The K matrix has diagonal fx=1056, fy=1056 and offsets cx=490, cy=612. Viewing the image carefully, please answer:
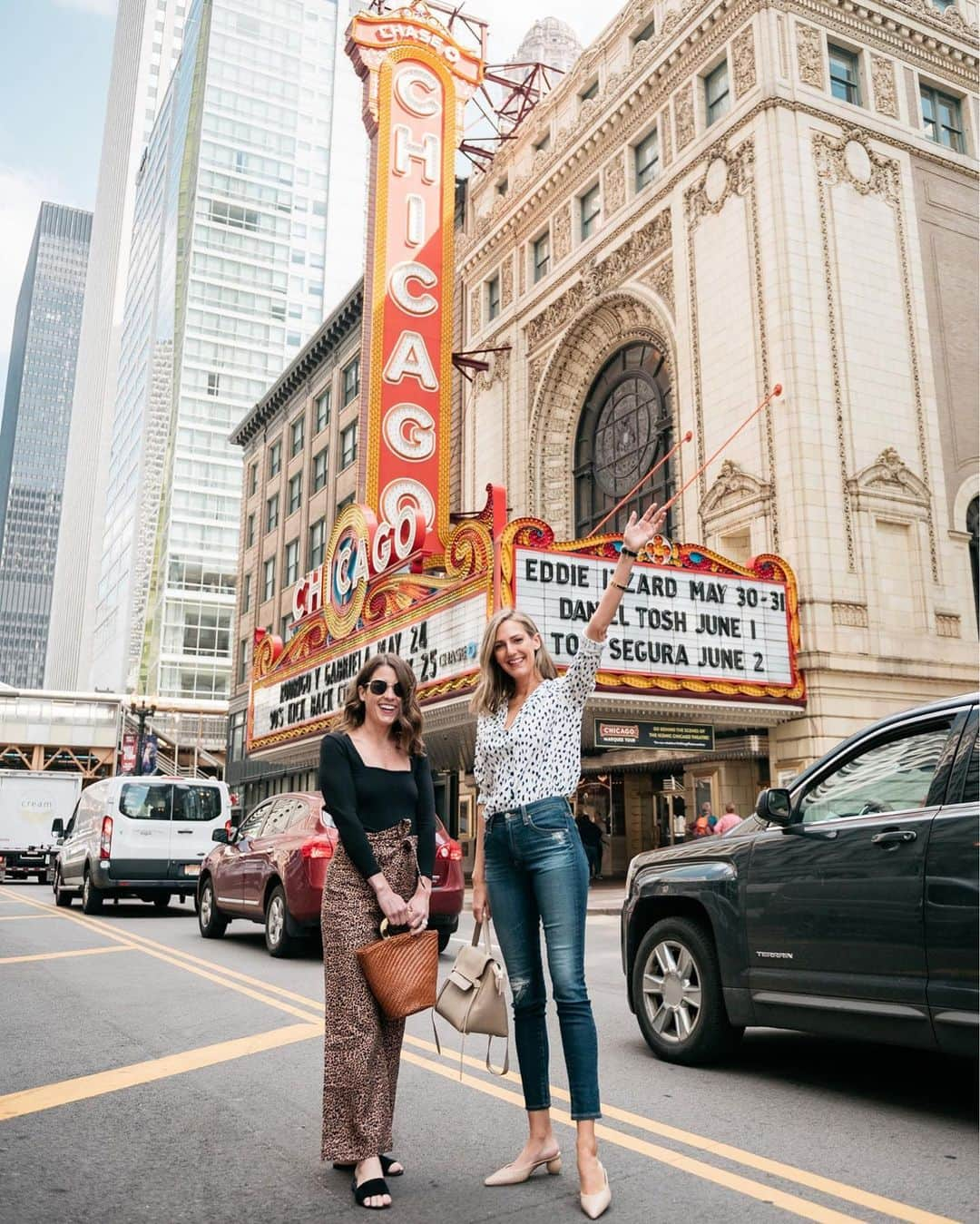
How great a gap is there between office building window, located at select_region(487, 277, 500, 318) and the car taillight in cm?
2549

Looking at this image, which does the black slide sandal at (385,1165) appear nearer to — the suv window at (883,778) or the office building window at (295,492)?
the suv window at (883,778)

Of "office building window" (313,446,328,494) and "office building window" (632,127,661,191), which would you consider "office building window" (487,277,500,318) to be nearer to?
"office building window" (632,127,661,191)

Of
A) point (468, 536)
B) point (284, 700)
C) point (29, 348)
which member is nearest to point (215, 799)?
point (468, 536)

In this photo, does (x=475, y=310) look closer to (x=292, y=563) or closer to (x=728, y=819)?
(x=292, y=563)

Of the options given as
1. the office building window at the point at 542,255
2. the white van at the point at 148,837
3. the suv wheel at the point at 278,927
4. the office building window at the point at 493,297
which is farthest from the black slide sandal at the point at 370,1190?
the office building window at the point at 493,297

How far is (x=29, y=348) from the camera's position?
190 metres

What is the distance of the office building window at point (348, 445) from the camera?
4206 centimetres

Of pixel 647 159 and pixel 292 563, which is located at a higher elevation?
pixel 647 159

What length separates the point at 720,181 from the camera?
24062 mm

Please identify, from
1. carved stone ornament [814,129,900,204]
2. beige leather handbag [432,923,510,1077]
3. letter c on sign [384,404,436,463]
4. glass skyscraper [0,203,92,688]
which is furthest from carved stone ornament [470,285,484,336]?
glass skyscraper [0,203,92,688]

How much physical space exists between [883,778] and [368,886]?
253 centimetres

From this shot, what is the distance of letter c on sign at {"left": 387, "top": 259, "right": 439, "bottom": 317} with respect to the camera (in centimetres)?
2691

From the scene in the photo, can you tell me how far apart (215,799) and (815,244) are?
16692 millimetres

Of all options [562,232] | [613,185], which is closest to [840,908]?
[613,185]
